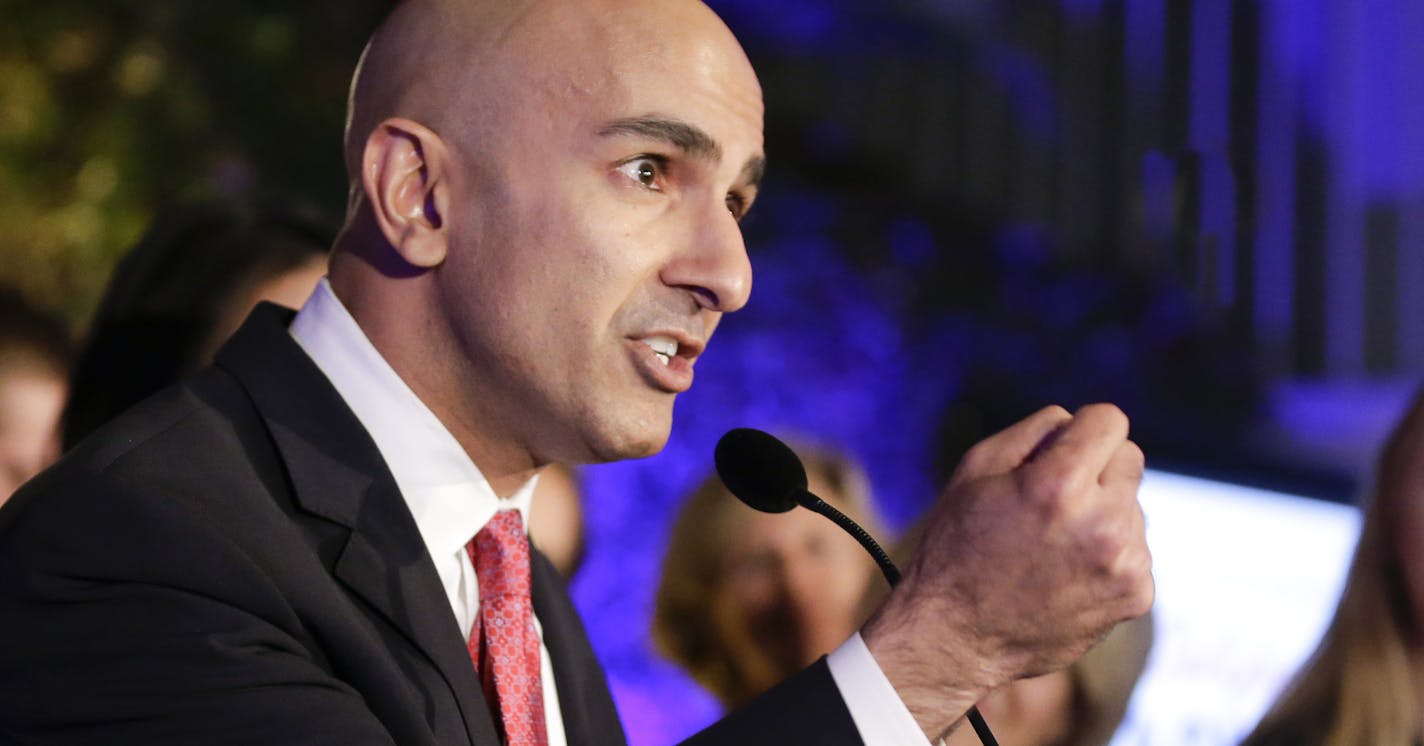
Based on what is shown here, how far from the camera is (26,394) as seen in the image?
262cm

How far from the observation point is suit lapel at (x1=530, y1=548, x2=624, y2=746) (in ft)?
5.34

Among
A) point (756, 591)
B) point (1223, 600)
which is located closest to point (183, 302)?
point (756, 591)

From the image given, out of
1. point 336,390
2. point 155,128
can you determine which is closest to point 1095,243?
point 155,128

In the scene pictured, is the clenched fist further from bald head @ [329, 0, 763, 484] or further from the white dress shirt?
the white dress shirt

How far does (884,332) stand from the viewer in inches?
209

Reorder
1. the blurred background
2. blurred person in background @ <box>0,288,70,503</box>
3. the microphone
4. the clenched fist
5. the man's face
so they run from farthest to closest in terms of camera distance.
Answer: the blurred background < blurred person in background @ <box>0,288,70,503</box> < the man's face < the microphone < the clenched fist

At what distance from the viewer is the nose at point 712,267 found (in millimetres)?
1382

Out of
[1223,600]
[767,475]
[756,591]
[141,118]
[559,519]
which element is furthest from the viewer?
[141,118]

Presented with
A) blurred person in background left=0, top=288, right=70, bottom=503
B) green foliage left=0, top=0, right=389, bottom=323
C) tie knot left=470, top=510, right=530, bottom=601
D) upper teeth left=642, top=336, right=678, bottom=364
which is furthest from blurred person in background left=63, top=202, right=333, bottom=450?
green foliage left=0, top=0, right=389, bottom=323

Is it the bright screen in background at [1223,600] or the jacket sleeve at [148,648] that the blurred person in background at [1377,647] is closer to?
the bright screen in background at [1223,600]

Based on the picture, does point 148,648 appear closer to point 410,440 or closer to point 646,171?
point 410,440

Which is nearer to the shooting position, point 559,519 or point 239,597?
point 239,597

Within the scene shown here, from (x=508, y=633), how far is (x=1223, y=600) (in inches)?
57.5

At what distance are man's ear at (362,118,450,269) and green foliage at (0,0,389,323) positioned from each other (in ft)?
12.2
